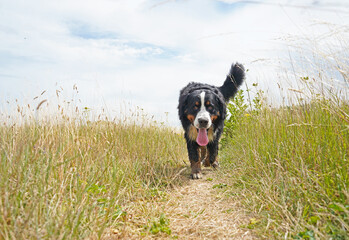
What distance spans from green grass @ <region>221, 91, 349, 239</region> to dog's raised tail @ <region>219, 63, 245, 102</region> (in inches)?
79.9

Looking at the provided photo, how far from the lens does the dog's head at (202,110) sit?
404 cm

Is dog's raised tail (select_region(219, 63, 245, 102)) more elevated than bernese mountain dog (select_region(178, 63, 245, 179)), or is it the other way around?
dog's raised tail (select_region(219, 63, 245, 102))

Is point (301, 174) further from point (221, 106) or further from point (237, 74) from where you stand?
point (237, 74)

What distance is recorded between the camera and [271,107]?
361 cm

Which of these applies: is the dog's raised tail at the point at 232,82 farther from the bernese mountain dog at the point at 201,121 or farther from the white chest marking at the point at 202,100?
the white chest marking at the point at 202,100

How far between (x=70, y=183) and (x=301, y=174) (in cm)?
188

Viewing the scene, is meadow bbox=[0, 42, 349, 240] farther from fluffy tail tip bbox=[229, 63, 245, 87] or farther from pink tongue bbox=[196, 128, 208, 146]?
fluffy tail tip bbox=[229, 63, 245, 87]

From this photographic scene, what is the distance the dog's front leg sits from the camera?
4223mm

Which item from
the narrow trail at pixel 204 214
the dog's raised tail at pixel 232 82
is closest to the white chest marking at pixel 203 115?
the narrow trail at pixel 204 214

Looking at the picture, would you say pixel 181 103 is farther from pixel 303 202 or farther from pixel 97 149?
pixel 303 202

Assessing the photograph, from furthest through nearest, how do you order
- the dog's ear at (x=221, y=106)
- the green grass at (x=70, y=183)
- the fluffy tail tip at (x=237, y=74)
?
the fluffy tail tip at (x=237, y=74), the dog's ear at (x=221, y=106), the green grass at (x=70, y=183)

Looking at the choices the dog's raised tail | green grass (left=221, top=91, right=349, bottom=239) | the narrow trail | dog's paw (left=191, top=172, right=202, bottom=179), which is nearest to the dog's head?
dog's paw (left=191, top=172, right=202, bottom=179)

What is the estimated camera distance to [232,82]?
5656 mm

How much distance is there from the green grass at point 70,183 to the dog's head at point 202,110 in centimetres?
68
